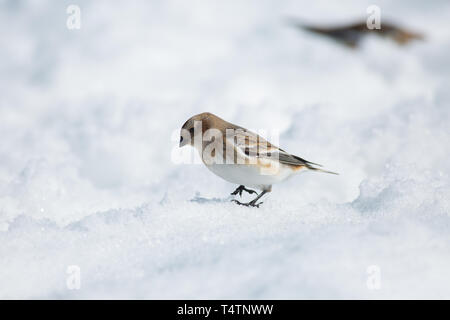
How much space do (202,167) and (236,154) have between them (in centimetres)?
122

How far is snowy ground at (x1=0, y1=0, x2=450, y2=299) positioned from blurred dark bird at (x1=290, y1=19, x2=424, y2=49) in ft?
0.68

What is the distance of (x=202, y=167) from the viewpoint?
4379 mm

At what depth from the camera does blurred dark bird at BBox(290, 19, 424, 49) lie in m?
8.07

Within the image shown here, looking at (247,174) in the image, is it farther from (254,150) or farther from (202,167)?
(202,167)

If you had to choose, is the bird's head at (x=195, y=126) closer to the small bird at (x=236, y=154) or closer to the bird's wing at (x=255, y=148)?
the small bird at (x=236, y=154)

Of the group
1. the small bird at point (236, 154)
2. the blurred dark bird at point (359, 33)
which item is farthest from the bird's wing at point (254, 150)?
the blurred dark bird at point (359, 33)

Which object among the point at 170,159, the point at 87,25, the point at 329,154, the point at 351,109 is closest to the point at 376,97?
the point at 351,109

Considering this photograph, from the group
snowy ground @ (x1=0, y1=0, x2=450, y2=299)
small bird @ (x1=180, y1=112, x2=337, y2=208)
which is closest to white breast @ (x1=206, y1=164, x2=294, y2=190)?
small bird @ (x1=180, y1=112, x2=337, y2=208)

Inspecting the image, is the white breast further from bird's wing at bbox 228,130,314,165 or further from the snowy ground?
the snowy ground

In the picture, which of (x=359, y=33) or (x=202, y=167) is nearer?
(x=202, y=167)

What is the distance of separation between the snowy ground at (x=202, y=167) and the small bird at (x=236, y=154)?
19 cm

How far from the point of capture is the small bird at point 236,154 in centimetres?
320

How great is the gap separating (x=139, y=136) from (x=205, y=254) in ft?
10.2

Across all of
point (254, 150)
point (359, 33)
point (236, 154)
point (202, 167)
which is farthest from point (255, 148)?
point (359, 33)
